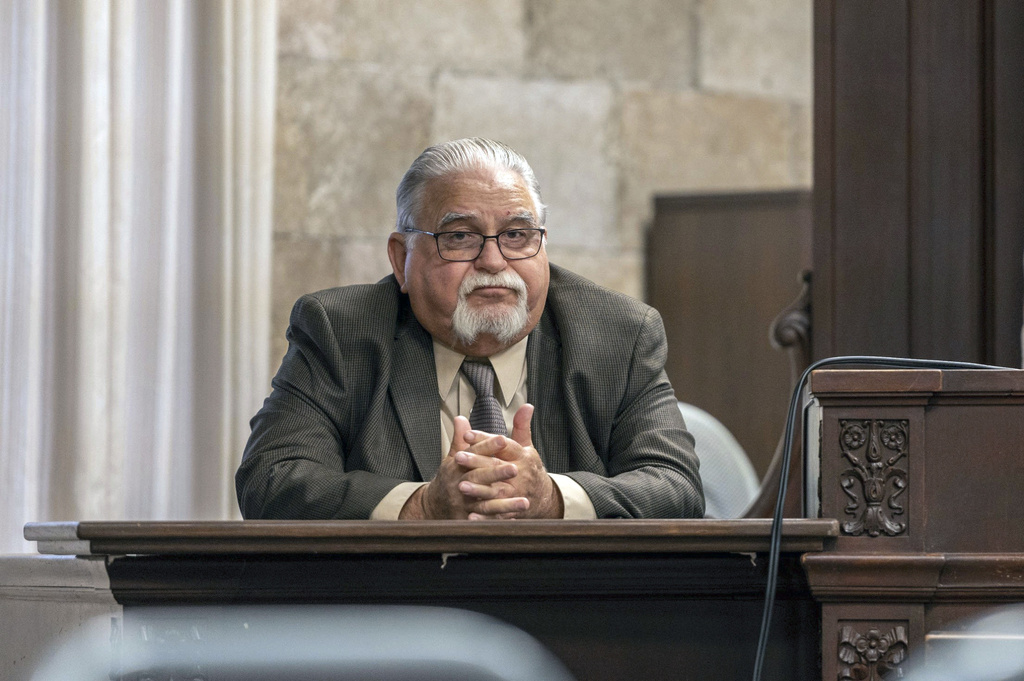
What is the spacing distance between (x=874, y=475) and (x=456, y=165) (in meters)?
1.09

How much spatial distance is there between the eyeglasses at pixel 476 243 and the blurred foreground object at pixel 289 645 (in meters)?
0.86

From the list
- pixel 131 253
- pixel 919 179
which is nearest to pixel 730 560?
pixel 919 179

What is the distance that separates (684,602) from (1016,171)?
179 cm

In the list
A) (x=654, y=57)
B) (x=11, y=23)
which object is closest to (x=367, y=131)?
(x=654, y=57)

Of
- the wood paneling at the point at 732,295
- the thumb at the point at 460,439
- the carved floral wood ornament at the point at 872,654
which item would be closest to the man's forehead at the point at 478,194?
the thumb at the point at 460,439

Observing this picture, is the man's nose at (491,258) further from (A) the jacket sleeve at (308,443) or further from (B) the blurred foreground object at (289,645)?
(B) the blurred foreground object at (289,645)

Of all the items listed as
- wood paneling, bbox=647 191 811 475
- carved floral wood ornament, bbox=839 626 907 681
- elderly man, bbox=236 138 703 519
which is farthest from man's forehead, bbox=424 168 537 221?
wood paneling, bbox=647 191 811 475

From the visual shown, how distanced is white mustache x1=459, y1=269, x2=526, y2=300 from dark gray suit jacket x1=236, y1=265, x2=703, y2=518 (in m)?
0.14

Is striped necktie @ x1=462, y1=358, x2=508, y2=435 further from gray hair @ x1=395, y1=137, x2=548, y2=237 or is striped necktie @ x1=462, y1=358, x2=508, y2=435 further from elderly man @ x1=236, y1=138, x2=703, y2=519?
gray hair @ x1=395, y1=137, x2=548, y2=237

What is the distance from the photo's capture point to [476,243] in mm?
2336

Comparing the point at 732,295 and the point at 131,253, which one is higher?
the point at 131,253

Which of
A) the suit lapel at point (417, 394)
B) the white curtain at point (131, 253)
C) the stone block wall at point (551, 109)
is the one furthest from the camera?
the stone block wall at point (551, 109)

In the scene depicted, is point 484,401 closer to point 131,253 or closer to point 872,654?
point 872,654

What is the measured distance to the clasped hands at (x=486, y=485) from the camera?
73.4 inches
